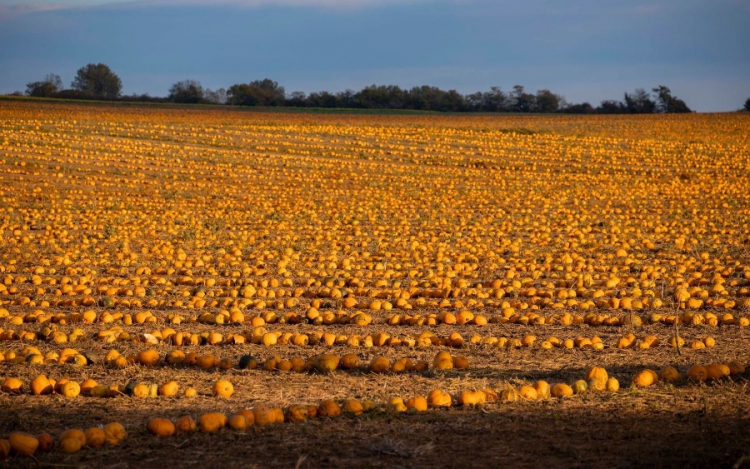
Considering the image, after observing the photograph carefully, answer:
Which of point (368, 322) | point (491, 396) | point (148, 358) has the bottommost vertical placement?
point (368, 322)

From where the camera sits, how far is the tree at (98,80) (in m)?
91.3

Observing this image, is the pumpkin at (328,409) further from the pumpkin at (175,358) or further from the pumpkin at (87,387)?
the pumpkin at (175,358)

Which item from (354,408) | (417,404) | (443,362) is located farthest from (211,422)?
(443,362)

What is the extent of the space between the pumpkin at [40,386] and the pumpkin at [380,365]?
226 centimetres

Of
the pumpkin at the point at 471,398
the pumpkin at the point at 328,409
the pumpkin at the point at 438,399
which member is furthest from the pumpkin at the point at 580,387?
the pumpkin at the point at 328,409

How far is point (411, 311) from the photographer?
929cm

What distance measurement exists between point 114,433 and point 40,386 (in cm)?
148

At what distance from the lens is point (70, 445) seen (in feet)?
14.9

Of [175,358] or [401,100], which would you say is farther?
[401,100]

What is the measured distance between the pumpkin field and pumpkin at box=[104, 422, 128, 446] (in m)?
0.01

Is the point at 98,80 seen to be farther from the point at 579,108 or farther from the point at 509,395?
the point at 509,395

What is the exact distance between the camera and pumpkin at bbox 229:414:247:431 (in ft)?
16.0

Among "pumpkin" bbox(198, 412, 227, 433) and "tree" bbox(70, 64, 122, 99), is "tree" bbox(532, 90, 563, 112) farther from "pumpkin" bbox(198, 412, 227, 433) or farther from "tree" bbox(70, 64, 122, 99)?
"pumpkin" bbox(198, 412, 227, 433)

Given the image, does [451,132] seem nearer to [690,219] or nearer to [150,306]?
[690,219]
